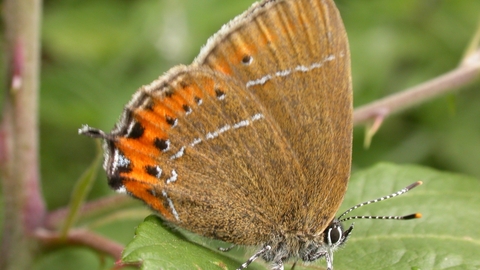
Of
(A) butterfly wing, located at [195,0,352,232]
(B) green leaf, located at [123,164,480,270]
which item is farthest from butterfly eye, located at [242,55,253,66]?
(B) green leaf, located at [123,164,480,270]

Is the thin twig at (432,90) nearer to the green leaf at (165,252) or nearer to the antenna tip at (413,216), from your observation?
the antenna tip at (413,216)

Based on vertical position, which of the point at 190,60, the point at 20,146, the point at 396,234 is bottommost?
the point at 396,234

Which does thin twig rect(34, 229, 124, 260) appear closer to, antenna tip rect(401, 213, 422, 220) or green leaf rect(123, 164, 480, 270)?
green leaf rect(123, 164, 480, 270)

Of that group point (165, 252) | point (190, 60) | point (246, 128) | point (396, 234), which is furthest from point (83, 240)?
point (190, 60)

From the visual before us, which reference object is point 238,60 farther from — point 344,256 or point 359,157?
point 359,157

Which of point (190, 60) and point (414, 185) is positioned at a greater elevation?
point (190, 60)

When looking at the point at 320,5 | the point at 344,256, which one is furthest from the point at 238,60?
the point at 344,256

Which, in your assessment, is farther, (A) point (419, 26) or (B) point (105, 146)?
(A) point (419, 26)

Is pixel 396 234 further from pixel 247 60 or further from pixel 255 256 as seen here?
pixel 247 60
